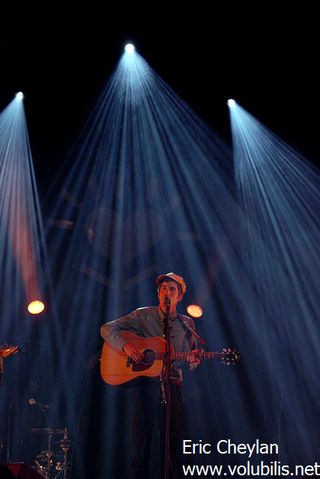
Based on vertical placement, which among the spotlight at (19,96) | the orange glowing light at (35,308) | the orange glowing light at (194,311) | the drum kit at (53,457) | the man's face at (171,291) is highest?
the spotlight at (19,96)

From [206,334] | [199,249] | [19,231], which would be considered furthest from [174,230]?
[19,231]

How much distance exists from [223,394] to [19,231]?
11.2ft

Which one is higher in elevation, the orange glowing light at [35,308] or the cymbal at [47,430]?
the orange glowing light at [35,308]

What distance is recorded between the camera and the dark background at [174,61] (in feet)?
24.8

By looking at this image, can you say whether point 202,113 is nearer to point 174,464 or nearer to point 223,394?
point 223,394

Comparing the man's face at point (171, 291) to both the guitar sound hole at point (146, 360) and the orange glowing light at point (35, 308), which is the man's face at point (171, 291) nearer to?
the guitar sound hole at point (146, 360)

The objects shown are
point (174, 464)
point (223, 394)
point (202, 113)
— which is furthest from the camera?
point (202, 113)

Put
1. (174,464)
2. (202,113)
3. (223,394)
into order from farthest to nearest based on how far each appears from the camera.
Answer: (202,113) < (223,394) < (174,464)

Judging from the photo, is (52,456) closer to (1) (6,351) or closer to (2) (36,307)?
(1) (6,351)

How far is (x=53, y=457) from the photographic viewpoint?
8.16m

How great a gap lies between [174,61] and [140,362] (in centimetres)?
371

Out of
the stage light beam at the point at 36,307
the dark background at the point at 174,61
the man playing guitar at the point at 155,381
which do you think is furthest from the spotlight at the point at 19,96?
the man playing guitar at the point at 155,381

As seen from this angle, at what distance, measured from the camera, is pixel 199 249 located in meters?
9.09

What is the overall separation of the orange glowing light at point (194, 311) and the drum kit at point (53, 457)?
206 cm
